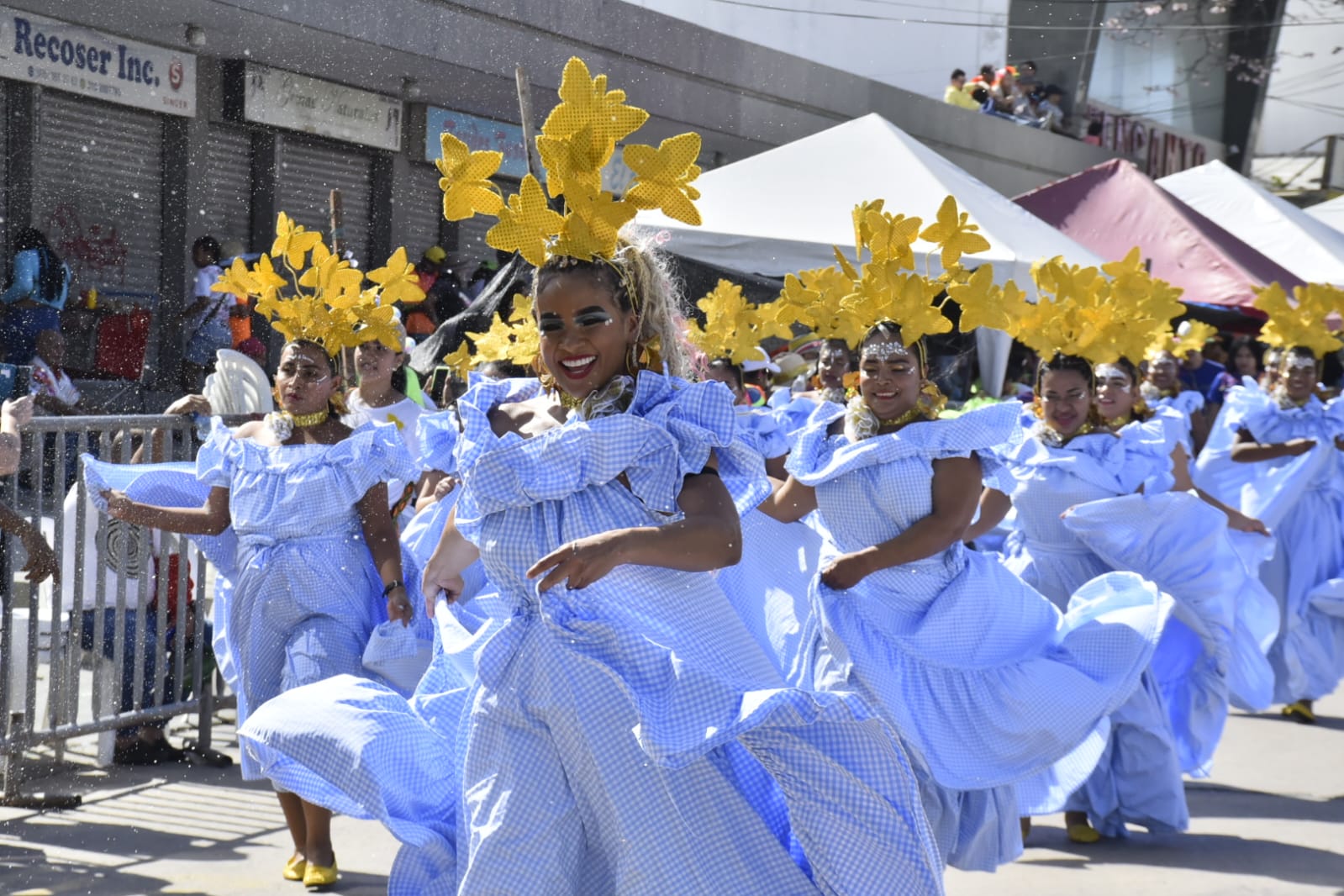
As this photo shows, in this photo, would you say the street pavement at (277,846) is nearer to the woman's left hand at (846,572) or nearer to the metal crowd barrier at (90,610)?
the metal crowd barrier at (90,610)

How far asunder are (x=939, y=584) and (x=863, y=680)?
0.41 metres

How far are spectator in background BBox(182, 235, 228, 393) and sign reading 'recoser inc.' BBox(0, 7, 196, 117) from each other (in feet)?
3.96

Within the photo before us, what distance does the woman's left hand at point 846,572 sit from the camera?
5.12 meters

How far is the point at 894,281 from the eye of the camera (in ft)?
17.8

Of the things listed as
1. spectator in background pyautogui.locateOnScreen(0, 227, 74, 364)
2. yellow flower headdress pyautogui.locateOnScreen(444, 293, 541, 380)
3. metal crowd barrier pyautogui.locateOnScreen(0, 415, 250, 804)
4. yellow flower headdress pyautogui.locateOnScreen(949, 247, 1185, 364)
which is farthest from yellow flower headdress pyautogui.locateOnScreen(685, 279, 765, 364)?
spectator in background pyautogui.locateOnScreen(0, 227, 74, 364)

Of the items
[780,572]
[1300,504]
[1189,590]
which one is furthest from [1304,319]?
[780,572]

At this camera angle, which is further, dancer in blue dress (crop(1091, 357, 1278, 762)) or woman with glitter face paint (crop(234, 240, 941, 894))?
dancer in blue dress (crop(1091, 357, 1278, 762))

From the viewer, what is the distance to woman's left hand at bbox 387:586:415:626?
569cm

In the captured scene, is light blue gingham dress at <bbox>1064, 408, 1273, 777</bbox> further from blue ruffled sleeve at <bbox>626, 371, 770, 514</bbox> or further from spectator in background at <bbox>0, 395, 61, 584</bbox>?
spectator in background at <bbox>0, 395, 61, 584</bbox>

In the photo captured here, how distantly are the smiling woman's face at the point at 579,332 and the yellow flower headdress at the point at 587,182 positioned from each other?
0.25ft

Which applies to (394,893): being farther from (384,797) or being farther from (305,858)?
(305,858)

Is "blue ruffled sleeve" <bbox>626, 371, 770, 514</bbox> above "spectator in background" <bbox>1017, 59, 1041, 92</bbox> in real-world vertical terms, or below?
below

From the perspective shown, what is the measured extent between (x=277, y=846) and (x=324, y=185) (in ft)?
34.1

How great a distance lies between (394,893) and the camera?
369cm
